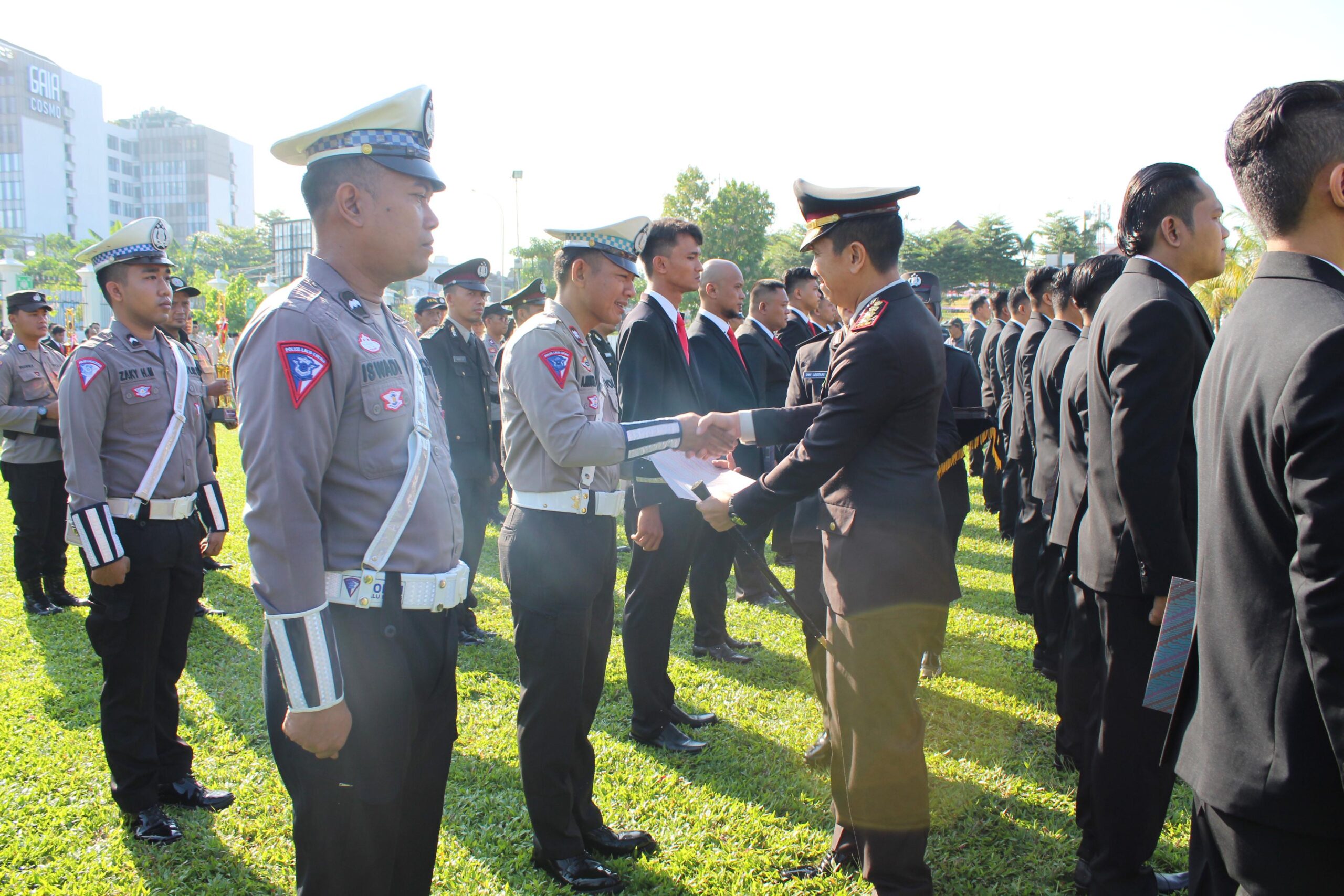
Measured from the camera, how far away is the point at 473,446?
19.7ft

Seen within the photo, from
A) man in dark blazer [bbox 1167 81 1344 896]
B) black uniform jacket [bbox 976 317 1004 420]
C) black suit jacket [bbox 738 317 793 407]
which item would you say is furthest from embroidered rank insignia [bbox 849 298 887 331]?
black uniform jacket [bbox 976 317 1004 420]

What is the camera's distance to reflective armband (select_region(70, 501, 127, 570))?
Answer: 327 centimetres

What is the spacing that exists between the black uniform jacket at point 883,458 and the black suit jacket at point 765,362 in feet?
12.4

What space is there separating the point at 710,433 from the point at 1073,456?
55.3 inches

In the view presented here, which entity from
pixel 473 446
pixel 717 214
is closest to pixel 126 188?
pixel 717 214

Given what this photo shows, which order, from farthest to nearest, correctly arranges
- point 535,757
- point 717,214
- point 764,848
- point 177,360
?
point 717,214 < point 177,360 < point 764,848 < point 535,757

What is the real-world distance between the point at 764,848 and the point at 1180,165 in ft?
9.98

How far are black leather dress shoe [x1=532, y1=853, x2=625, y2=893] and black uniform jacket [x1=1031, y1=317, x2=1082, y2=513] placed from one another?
2.93m

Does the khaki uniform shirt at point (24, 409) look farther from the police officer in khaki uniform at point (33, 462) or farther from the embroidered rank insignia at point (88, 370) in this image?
the embroidered rank insignia at point (88, 370)

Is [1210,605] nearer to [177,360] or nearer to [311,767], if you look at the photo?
[311,767]

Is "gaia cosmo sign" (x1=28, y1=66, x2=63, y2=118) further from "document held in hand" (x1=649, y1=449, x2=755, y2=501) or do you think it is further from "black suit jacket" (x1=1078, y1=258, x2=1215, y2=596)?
"black suit jacket" (x1=1078, y1=258, x2=1215, y2=596)

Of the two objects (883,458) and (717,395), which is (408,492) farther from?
(717,395)

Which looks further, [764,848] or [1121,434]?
[764,848]

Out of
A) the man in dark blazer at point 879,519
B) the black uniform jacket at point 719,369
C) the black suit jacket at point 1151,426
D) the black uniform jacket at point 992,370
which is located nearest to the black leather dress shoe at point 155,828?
the man in dark blazer at point 879,519
